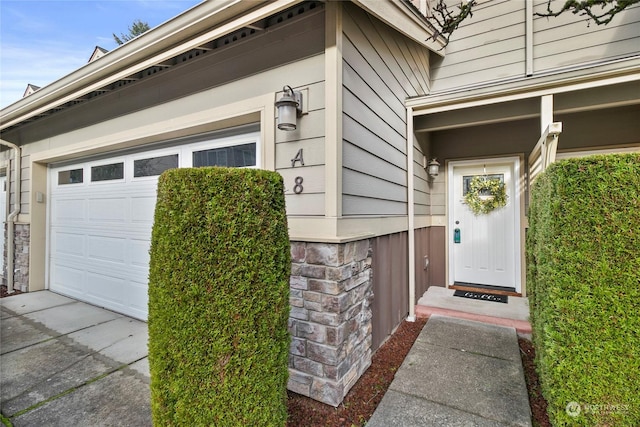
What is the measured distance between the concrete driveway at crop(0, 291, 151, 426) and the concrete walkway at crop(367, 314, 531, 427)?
1721 mm

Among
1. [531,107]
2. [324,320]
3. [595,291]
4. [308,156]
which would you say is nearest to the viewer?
[595,291]

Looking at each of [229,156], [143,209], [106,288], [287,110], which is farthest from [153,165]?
[287,110]

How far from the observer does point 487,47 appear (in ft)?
14.2

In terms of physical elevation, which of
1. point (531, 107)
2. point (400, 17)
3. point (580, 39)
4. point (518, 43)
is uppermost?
point (518, 43)

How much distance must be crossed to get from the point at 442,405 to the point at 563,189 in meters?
1.57

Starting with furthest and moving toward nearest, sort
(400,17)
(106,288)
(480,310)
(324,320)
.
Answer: (106,288), (480,310), (400,17), (324,320)

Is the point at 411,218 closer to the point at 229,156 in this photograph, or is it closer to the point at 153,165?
the point at 229,156

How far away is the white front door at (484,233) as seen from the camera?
4.42 m

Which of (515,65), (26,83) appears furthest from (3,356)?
(515,65)

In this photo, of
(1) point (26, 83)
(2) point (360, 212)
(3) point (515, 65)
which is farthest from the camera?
(1) point (26, 83)

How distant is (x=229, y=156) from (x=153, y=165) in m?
1.31

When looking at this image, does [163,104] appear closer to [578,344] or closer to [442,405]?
[442,405]

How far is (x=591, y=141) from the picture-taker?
3.92m

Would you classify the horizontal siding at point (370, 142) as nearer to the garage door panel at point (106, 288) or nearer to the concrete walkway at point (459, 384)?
the concrete walkway at point (459, 384)
